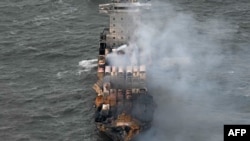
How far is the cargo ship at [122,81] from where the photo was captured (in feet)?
315

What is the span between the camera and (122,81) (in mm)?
105438

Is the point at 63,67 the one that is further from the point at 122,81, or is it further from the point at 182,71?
the point at 182,71

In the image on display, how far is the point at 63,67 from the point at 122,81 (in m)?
23.7

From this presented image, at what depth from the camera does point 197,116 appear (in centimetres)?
10444

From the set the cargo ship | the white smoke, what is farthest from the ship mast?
the white smoke

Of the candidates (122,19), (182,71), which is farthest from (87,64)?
(182,71)

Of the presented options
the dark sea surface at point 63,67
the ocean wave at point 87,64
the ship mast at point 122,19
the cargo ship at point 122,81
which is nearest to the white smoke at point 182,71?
the dark sea surface at point 63,67

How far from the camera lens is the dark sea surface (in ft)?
338

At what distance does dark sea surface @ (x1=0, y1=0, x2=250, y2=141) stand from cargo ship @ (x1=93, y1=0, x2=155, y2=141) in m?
4.90

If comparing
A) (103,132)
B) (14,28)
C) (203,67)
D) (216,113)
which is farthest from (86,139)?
(14,28)

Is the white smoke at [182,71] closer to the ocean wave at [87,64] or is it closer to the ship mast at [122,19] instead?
the ship mast at [122,19]

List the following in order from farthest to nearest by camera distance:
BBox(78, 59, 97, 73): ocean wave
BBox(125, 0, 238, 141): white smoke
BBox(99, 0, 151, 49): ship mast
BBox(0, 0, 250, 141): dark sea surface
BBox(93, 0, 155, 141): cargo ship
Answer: BBox(78, 59, 97, 73): ocean wave
BBox(99, 0, 151, 49): ship mast
BBox(0, 0, 250, 141): dark sea surface
BBox(125, 0, 238, 141): white smoke
BBox(93, 0, 155, 141): cargo ship

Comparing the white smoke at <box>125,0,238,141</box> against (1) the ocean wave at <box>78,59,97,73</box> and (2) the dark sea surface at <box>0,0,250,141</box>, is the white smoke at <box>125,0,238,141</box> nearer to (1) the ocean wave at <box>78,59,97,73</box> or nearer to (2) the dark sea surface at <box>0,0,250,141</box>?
(2) the dark sea surface at <box>0,0,250,141</box>

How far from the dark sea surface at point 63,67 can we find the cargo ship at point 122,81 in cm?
490
